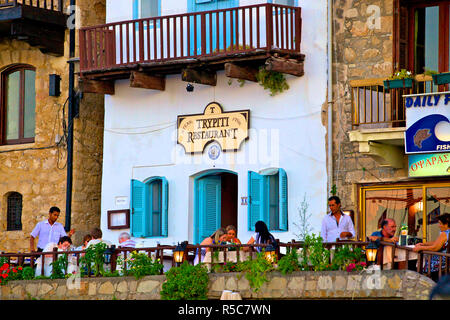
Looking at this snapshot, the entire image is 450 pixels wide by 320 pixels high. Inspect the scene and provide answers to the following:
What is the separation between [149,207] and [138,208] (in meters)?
0.22

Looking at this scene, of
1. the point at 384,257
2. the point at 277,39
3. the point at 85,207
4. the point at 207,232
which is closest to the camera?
the point at 384,257

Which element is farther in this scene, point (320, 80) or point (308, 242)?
point (320, 80)

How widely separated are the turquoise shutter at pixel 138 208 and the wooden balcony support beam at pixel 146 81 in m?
1.87

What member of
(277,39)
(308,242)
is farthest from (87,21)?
(308,242)

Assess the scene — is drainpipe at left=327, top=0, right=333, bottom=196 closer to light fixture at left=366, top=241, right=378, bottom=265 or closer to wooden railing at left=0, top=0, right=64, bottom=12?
light fixture at left=366, top=241, right=378, bottom=265

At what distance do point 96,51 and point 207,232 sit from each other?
4079 millimetres

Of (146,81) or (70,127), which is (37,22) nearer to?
(70,127)

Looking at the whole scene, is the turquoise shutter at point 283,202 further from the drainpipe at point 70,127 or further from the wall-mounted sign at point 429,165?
the drainpipe at point 70,127

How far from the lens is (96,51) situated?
23.4 meters

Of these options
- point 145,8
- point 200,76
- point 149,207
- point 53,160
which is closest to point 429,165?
point 200,76

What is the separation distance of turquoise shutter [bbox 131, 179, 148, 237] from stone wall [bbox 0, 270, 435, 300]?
3317 mm

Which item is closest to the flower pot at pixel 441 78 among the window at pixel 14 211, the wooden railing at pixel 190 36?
the wooden railing at pixel 190 36

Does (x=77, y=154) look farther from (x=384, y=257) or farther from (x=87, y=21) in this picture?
(x=384, y=257)

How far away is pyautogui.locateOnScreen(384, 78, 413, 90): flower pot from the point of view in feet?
65.3
